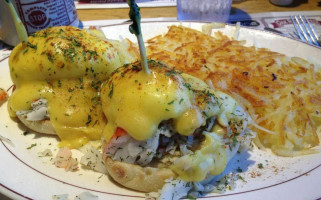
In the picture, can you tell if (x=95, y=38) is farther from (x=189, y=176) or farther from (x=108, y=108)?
(x=189, y=176)

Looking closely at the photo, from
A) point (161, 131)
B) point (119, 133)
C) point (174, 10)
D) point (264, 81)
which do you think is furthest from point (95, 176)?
point (174, 10)

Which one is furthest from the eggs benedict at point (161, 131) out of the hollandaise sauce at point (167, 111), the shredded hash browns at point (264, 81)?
Result: the shredded hash browns at point (264, 81)

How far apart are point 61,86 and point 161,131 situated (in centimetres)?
82

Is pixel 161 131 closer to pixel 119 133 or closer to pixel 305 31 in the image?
pixel 119 133

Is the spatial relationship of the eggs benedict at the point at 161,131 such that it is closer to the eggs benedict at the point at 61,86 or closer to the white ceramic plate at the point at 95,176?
the white ceramic plate at the point at 95,176

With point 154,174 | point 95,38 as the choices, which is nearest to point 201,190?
point 154,174

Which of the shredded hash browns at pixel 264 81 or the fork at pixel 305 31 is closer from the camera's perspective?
the shredded hash browns at pixel 264 81

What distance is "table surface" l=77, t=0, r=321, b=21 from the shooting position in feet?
13.5

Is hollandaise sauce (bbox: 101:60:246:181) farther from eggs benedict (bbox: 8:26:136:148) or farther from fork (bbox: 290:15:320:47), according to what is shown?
fork (bbox: 290:15:320:47)

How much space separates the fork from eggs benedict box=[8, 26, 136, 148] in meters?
2.26

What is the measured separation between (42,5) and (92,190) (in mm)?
2017

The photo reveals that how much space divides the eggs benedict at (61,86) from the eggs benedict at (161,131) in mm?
299

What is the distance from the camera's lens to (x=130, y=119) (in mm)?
1541

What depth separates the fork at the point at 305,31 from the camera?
3.20 meters
